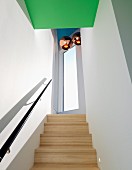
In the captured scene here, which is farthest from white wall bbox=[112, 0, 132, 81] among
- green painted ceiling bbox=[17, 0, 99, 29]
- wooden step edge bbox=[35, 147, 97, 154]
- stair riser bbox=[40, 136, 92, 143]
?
stair riser bbox=[40, 136, 92, 143]

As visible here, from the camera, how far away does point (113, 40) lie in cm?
128

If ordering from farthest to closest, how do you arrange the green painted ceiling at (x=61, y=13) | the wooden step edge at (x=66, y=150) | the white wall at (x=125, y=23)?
the wooden step edge at (x=66, y=150) → the green painted ceiling at (x=61, y=13) → the white wall at (x=125, y=23)

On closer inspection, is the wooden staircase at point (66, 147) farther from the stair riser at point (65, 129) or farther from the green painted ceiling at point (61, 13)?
the green painted ceiling at point (61, 13)

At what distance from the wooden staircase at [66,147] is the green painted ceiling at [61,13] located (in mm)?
2052

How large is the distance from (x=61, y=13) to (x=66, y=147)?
218 centimetres

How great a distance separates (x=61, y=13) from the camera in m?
2.01

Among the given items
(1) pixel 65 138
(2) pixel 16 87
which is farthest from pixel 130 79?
(1) pixel 65 138

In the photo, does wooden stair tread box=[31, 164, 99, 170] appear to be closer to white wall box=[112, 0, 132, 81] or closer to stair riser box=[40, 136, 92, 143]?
stair riser box=[40, 136, 92, 143]

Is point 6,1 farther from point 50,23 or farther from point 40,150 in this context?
point 40,150

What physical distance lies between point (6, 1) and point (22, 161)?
5.74 feet

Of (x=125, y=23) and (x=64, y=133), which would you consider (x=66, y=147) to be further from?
(x=125, y=23)

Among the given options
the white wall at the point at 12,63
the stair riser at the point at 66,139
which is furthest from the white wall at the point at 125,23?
the stair riser at the point at 66,139

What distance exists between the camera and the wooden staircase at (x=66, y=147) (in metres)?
2.20

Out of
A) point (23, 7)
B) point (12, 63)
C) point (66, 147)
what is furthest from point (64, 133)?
point (23, 7)
